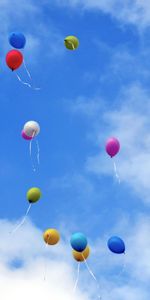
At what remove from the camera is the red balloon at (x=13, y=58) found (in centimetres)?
2169

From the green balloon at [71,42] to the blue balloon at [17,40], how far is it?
140 cm

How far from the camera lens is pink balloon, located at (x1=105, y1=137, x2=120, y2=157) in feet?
72.9

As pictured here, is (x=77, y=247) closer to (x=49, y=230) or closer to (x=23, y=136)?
(x=49, y=230)

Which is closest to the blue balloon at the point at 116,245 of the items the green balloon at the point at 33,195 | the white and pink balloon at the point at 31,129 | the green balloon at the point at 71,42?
the green balloon at the point at 33,195

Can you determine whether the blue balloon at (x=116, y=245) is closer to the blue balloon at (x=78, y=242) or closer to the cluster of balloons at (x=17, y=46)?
the blue balloon at (x=78, y=242)

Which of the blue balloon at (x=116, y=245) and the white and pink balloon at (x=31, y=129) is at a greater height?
the white and pink balloon at (x=31, y=129)

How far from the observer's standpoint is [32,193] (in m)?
21.3

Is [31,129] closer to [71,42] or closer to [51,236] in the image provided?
[71,42]

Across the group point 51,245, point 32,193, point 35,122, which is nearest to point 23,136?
point 35,122

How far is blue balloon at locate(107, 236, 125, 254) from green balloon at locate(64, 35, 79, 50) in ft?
20.7

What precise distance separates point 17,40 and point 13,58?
0.62 m

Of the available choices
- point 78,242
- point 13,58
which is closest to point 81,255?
point 78,242

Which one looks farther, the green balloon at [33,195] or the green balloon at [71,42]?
the green balloon at [71,42]

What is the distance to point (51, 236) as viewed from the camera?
20953mm
